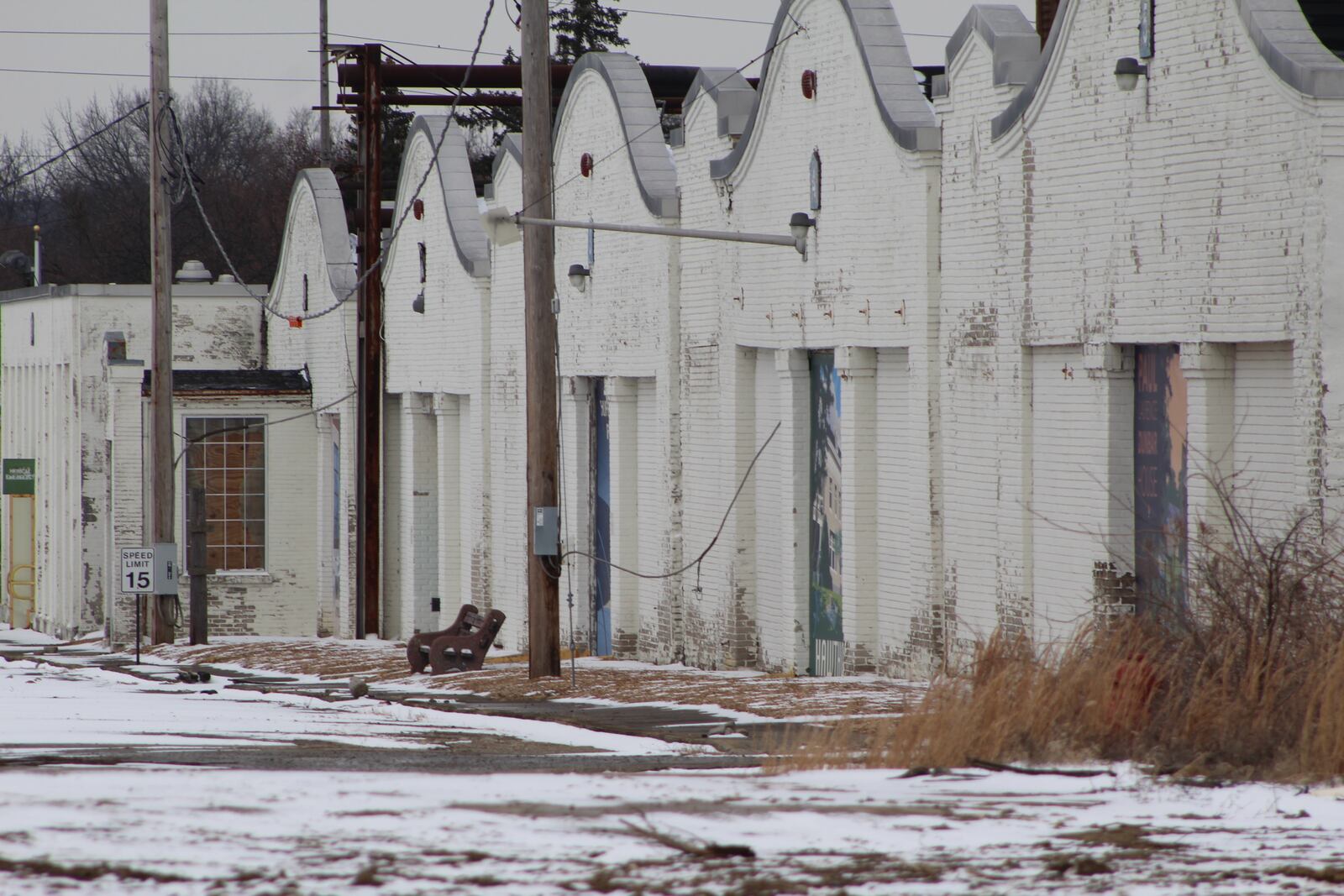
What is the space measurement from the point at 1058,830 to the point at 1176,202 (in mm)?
7232

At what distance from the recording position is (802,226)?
18.6m

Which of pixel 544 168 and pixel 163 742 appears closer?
pixel 163 742

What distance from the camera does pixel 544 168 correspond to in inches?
715

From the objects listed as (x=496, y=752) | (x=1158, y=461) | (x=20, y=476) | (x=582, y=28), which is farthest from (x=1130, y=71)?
(x=582, y=28)

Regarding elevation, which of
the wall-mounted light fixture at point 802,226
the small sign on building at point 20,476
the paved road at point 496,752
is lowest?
the paved road at point 496,752

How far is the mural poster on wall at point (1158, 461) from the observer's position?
1409 centimetres

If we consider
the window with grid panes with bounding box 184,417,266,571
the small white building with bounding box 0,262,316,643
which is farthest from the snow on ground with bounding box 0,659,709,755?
the window with grid panes with bounding box 184,417,266,571

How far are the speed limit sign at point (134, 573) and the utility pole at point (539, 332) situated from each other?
25.2 ft

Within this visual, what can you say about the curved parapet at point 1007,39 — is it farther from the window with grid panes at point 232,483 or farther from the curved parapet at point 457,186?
the window with grid panes at point 232,483

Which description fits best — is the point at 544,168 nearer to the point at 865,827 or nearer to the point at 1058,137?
the point at 1058,137

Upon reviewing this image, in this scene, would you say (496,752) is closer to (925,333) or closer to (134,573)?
(925,333)

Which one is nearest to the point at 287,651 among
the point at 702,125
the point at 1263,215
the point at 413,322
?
the point at 413,322

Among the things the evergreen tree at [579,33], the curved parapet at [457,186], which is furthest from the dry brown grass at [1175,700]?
the evergreen tree at [579,33]

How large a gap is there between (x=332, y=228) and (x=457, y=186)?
5440 millimetres
